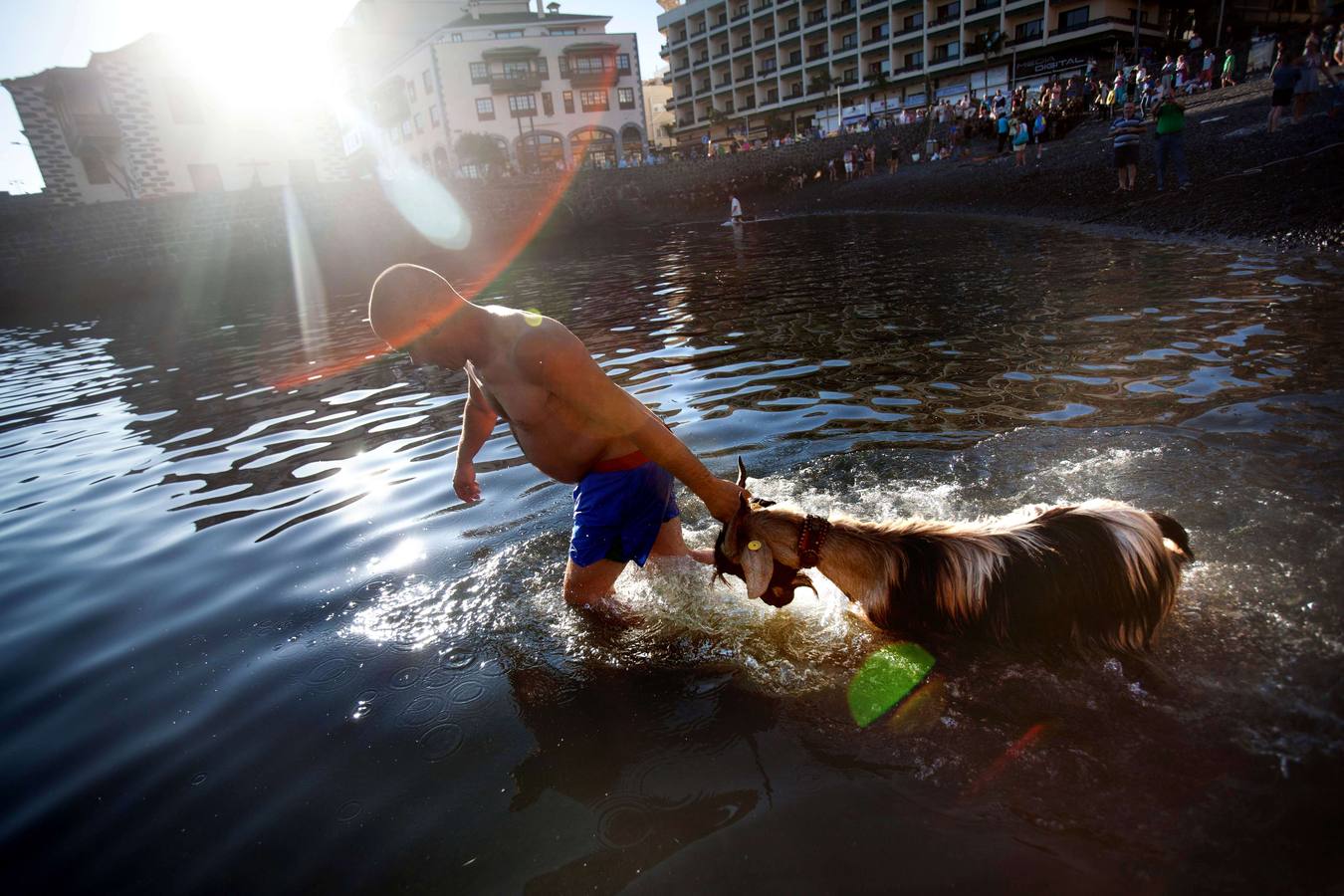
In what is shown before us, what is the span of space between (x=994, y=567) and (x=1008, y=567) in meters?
0.06

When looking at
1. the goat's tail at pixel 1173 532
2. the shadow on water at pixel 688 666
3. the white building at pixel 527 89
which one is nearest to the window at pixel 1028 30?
the white building at pixel 527 89

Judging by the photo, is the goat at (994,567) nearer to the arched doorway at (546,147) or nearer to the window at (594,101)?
the arched doorway at (546,147)

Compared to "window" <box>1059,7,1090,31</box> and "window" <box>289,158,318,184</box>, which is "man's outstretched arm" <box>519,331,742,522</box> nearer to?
Result: "window" <box>289,158,318,184</box>

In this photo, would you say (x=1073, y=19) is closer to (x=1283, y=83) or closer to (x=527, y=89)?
(x=527, y=89)

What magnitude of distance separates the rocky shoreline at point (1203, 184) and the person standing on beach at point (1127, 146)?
367 millimetres

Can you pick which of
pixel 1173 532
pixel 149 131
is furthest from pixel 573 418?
pixel 149 131

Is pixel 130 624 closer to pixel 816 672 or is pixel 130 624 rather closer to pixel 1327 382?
pixel 816 672

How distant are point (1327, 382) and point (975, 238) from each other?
1310 cm

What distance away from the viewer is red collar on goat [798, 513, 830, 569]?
121 inches

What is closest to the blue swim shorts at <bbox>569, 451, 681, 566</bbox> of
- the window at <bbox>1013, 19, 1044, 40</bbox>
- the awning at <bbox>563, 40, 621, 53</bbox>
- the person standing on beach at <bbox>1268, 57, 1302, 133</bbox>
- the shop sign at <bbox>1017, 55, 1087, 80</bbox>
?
the person standing on beach at <bbox>1268, 57, 1302, 133</bbox>

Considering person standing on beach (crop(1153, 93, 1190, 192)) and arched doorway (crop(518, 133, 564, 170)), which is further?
arched doorway (crop(518, 133, 564, 170))

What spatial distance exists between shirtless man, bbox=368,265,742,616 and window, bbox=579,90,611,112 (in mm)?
70756

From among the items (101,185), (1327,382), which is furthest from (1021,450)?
(101,185)

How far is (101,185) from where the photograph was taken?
44031mm
